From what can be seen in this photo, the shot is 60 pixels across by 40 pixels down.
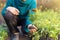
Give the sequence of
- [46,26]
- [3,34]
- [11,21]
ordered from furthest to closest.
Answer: [11,21]
[3,34]
[46,26]

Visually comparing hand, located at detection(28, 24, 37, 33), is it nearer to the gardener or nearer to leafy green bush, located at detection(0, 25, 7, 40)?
the gardener

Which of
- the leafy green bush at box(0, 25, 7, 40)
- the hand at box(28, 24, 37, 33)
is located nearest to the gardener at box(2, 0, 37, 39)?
the hand at box(28, 24, 37, 33)

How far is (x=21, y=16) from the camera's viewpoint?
4887mm

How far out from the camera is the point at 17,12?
14.9ft

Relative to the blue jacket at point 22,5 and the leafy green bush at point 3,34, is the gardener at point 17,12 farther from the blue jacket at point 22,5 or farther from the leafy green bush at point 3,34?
the leafy green bush at point 3,34

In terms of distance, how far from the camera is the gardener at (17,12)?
4.60m

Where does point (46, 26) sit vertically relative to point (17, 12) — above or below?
below

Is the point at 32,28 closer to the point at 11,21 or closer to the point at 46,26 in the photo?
the point at 46,26

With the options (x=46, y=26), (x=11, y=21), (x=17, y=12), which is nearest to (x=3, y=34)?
(x=11, y=21)

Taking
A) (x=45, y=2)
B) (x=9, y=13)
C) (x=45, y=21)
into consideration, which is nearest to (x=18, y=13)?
(x=9, y=13)

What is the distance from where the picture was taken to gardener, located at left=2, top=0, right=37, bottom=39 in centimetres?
460

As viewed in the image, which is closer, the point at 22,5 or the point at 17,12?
the point at 17,12

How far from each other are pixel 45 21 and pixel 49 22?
0.24 ft

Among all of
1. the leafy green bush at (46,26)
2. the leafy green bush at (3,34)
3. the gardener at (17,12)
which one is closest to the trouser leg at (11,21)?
the gardener at (17,12)
